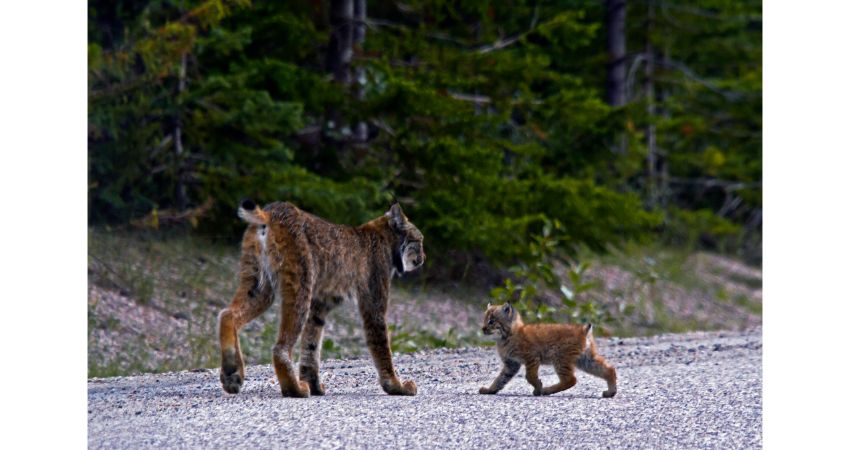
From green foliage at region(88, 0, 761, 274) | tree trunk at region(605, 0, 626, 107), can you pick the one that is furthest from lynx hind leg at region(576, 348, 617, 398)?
tree trunk at region(605, 0, 626, 107)

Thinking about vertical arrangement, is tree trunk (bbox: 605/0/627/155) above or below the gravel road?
above

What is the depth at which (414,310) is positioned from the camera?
13633 mm

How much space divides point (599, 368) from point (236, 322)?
2445mm

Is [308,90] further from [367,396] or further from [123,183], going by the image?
[367,396]

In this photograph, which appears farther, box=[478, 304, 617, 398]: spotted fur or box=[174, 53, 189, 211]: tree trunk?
box=[174, 53, 189, 211]: tree trunk

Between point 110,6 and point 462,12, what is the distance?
5295mm

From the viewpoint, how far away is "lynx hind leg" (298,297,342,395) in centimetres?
757

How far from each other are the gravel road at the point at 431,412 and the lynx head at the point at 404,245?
88 cm

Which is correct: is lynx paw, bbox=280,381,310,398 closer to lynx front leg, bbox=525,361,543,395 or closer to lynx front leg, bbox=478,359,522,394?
lynx front leg, bbox=478,359,522,394

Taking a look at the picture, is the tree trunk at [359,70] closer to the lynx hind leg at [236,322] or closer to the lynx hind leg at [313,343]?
the lynx hind leg at [313,343]

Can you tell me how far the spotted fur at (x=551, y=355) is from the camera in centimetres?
766

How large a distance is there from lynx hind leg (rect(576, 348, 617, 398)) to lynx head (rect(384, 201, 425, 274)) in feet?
4.33

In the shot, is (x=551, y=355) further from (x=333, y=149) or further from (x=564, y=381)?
(x=333, y=149)

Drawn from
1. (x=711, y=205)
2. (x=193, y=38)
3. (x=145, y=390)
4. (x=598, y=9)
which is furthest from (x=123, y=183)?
(x=711, y=205)
